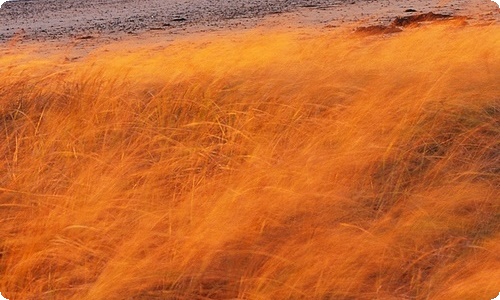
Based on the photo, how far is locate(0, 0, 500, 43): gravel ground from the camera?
213 inches

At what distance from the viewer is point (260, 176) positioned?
227cm

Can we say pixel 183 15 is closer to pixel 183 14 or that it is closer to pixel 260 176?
pixel 183 14

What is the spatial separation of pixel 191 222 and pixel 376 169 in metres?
0.80

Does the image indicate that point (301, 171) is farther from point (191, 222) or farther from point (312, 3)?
point (312, 3)

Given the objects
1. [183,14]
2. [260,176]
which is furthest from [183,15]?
[260,176]

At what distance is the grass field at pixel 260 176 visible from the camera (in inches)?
76.2

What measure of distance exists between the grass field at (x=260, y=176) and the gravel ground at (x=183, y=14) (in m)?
1.66

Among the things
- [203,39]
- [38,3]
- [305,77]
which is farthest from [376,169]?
[38,3]

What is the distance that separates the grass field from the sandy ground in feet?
4.99

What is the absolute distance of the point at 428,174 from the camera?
97.6 inches

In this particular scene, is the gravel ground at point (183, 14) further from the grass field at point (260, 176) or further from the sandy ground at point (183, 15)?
the grass field at point (260, 176)

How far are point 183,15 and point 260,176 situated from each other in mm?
3961

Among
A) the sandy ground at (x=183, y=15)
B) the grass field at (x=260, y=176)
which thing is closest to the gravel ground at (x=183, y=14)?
the sandy ground at (x=183, y=15)

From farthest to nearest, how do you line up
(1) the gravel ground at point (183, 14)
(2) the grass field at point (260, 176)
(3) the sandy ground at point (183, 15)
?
1. (1) the gravel ground at point (183, 14)
2. (3) the sandy ground at point (183, 15)
3. (2) the grass field at point (260, 176)
